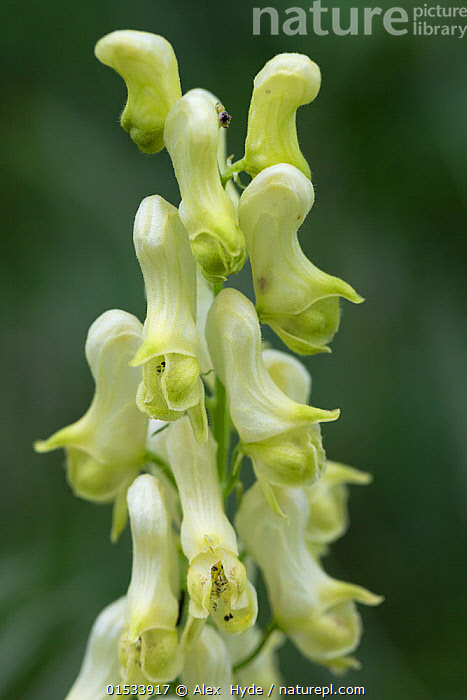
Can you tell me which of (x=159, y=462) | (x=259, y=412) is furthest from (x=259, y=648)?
(x=259, y=412)

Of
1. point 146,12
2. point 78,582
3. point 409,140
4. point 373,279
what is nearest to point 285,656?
point 78,582

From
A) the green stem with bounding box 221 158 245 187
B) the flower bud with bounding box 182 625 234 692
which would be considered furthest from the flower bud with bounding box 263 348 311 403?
the flower bud with bounding box 182 625 234 692

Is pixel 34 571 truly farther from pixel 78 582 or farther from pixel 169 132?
pixel 169 132

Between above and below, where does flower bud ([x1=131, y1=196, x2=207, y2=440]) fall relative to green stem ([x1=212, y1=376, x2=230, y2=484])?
above

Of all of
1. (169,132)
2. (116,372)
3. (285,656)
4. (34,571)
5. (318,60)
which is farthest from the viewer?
(318,60)

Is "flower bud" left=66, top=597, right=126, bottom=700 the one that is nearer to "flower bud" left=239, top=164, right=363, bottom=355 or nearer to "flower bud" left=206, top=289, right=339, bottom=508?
"flower bud" left=206, top=289, right=339, bottom=508
